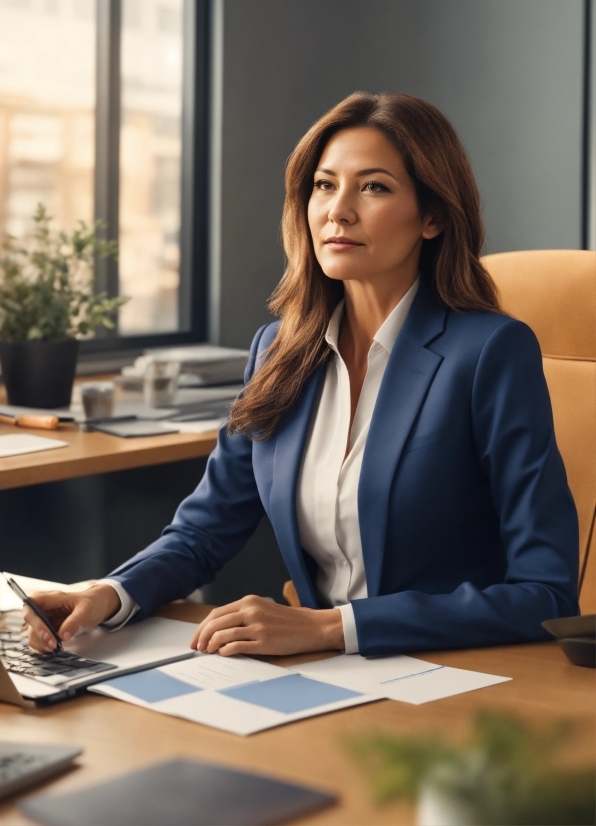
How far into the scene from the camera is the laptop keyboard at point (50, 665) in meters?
1.08

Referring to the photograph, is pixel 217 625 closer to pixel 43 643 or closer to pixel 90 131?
pixel 43 643

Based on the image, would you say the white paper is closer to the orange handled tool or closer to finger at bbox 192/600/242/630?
the orange handled tool

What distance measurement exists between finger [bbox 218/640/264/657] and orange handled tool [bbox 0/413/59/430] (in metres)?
1.24

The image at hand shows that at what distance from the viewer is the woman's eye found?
1585mm

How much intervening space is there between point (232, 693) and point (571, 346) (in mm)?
929

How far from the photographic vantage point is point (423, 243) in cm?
166

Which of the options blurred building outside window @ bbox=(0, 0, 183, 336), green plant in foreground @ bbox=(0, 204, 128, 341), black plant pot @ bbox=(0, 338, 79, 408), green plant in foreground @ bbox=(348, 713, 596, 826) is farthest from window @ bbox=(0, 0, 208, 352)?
green plant in foreground @ bbox=(348, 713, 596, 826)

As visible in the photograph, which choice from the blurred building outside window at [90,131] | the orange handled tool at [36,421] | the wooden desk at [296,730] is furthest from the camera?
the blurred building outside window at [90,131]

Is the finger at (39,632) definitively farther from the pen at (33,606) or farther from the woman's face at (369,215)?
the woman's face at (369,215)

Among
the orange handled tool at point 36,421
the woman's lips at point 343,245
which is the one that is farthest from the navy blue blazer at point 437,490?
the orange handled tool at point 36,421

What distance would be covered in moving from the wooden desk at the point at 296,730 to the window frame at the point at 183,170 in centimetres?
220

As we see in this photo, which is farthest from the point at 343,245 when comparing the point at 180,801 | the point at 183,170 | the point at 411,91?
the point at 411,91

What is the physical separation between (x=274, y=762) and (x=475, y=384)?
692 mm

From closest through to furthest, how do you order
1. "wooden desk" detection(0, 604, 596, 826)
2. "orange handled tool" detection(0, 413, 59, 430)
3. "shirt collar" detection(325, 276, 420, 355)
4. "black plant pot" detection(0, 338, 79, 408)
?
"wooden desk" detection(0, 604, 596, 826)
"shirt collar" detection(325, 276, 420, 355)
"orange handled tool" detection(0, 413, 59, 430)
"black plant pot" detection(0, 338, 79, 408)
